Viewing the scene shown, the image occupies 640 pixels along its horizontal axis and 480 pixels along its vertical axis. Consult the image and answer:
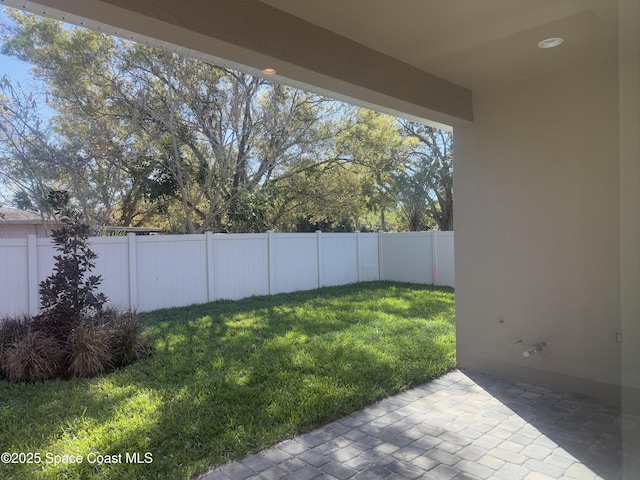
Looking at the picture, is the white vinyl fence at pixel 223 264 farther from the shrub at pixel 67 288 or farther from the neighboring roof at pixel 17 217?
the neighboring roof at pixel 17 217

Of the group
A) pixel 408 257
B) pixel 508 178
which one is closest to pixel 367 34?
pixel 508 178

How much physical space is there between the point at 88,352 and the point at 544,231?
14.8ft

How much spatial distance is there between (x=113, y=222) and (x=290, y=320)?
662 centimetres

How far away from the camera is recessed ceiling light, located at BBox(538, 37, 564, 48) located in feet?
9.42

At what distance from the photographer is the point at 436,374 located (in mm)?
3986

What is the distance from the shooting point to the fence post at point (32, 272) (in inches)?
227

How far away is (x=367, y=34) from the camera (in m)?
2.76

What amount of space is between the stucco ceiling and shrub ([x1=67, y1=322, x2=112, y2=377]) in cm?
354

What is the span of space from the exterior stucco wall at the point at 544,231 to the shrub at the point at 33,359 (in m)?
4.12

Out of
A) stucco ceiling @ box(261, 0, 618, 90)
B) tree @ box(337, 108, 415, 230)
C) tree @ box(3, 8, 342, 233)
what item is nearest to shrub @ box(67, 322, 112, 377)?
stucco ceiling @ box(261, 0, 618, 90)

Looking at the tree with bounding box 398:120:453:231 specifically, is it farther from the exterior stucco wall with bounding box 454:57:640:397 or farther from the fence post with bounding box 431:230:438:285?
the exterior stucco wall with bounding box 454:57:640:397

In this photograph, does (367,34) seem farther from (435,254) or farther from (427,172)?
(427,172)

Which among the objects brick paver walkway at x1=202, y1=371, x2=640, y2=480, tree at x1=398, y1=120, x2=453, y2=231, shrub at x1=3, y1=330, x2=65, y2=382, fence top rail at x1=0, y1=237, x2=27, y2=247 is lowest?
brick paver walkway at x1=202, y1=371, x2=640, y2=480

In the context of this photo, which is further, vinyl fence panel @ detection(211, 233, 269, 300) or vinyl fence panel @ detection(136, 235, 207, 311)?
vinyl fence panel @ detection(211, 233, 269, 300)
